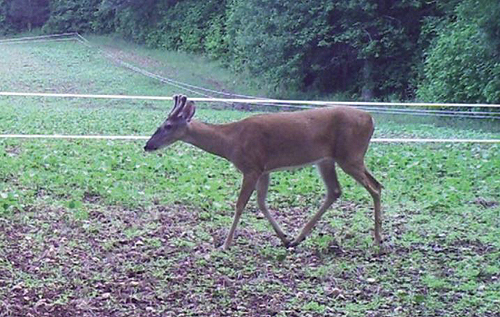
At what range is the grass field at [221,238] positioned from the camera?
19.0 ft

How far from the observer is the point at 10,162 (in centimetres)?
1007

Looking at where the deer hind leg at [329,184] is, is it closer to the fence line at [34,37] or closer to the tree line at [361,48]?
the tree line at [361,48]

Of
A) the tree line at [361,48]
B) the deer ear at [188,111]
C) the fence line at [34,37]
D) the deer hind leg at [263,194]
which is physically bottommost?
the fence line at [34,37]

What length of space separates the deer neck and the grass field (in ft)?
2.35

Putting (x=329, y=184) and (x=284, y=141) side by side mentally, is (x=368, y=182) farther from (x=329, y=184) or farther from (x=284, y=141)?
(x=284, y=141)

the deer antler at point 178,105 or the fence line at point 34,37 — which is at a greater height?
the deer antler at point 178,105

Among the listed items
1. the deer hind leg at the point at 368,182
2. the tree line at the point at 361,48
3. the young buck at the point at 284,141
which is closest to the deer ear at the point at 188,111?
the young buck at the point at 284,141

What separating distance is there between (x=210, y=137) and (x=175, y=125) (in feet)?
1.00

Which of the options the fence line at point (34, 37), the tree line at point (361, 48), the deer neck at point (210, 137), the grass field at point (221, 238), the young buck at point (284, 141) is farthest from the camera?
the fence line at point (34, 37)

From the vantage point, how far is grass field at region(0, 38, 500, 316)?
19.0 ft

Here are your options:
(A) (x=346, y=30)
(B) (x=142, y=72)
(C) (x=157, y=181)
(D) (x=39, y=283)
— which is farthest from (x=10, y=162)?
(B) (x=142, y=72)

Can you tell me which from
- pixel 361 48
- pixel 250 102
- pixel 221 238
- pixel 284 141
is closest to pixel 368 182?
pixel 284 141

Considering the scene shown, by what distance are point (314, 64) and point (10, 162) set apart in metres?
20.5

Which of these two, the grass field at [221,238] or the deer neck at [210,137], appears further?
the deer neck at [210,137]
